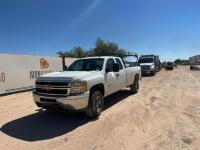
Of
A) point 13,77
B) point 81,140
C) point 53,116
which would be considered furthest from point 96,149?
point 13,77

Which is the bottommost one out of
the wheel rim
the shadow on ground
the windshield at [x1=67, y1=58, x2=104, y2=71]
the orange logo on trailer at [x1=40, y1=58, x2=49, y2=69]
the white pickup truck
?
the shadow on ground

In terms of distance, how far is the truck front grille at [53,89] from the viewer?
19.7 feet

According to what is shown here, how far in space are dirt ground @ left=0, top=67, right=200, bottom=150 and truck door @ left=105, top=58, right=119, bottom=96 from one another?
736 mm

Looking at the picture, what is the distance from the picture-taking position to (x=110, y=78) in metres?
7.76

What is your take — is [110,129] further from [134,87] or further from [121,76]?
[134,87]

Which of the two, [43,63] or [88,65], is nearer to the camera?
[88,65]

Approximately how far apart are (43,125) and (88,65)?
2835mm

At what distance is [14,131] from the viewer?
581 centimetres

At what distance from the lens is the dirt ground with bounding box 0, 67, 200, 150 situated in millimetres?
4707

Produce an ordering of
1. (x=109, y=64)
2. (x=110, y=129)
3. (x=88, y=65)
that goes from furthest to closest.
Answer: (x=109, y=64)
(x=88, y=65)
(x=110, y=129)

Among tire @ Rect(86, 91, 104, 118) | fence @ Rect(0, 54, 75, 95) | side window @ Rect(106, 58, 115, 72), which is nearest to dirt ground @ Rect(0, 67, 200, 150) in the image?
tire @ Rect(86, 91, 104, 118)

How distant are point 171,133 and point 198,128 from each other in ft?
2.74

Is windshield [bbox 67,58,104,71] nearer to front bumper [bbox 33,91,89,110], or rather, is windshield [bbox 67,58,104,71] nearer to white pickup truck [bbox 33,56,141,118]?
white pickup truck [bbox 33,56,141,118]

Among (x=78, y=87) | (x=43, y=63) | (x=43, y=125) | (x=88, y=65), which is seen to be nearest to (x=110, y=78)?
(x=88, y=65)
